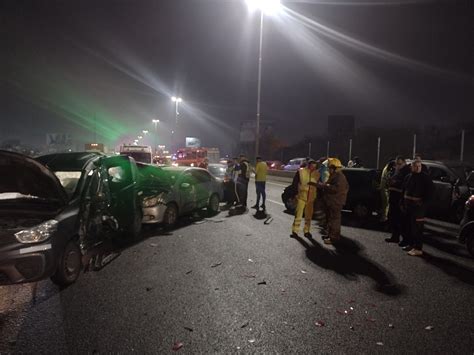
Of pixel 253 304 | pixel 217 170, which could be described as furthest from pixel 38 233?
pixel 217 170

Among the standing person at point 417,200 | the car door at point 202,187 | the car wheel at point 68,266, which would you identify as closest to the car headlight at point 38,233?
the car wheel at point 68,266

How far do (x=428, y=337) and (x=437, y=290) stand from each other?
1.65m

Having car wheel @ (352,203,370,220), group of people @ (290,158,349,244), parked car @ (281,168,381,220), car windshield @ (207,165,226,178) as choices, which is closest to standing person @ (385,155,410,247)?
group of people @ (290,158,349,244)

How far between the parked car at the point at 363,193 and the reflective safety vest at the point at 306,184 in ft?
5.89

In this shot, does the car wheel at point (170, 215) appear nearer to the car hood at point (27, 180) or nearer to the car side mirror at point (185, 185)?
the car side mirror at point (185, 185)

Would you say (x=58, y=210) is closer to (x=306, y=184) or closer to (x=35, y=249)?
(x=35, y=249)

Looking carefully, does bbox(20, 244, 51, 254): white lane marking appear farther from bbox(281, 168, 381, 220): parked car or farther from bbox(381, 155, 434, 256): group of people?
bbox(281, 168, 381, 220): parked car

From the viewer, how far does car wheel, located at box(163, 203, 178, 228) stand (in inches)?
371

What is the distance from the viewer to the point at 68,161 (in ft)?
22.3

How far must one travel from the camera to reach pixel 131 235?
825 centimetres

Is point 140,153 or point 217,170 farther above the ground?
point 140,153

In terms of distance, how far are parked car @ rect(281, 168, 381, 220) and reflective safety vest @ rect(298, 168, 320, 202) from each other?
1.80 m

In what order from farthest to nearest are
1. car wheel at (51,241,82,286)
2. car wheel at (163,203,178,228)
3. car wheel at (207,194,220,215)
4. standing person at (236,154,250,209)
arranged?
1. standing person at (236,154,250,209)
2. car wheel at (207,194,220,215)
3. car wheel at (163,203,178,228)
4. car wheel at (51,241,82,286)

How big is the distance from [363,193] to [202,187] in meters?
4.81
